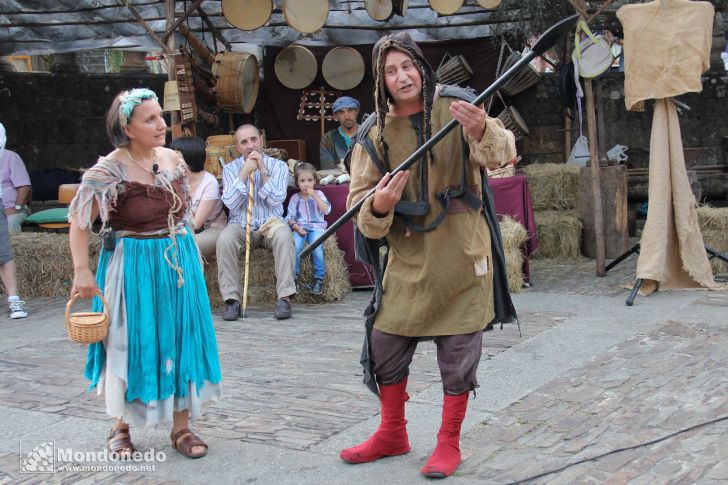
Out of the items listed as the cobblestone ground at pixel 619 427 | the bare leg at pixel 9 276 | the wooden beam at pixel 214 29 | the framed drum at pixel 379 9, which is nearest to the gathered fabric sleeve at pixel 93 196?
the cobblestone ground at pixel 619 427

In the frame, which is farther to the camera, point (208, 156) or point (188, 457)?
point (208, 156)

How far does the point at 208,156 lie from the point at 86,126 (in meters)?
3.66

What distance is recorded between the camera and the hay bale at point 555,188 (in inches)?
399

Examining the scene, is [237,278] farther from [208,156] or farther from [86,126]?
[86,126]

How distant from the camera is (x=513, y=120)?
11.7 m

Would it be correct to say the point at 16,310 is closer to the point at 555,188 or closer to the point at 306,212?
the point at 306,212

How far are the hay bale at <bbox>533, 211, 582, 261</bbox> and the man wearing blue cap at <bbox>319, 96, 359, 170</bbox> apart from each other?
2358 millimetres

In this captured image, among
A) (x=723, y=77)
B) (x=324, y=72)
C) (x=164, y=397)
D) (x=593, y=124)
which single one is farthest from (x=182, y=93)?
(x=723, y=77)

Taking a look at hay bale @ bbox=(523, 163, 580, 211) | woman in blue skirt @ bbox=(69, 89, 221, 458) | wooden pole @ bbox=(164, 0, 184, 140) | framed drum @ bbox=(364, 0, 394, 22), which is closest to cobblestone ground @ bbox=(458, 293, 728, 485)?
woman in blue skirt @ bbox=(69, 89, 221, 458)

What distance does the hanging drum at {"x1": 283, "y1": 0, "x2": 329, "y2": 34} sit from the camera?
9617mm

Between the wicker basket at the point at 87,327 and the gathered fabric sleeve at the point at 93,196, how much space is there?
37 cm

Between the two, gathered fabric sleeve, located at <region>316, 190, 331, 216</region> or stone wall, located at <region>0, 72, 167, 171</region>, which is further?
stone wall, located at <region>0, 72, 167, 171</region>

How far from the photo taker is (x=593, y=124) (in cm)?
782

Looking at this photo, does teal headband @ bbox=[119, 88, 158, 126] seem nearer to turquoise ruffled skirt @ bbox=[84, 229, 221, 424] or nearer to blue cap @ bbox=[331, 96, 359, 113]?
turquoise ruffled skirt @ bbox=[84, 229, 221, 424]
